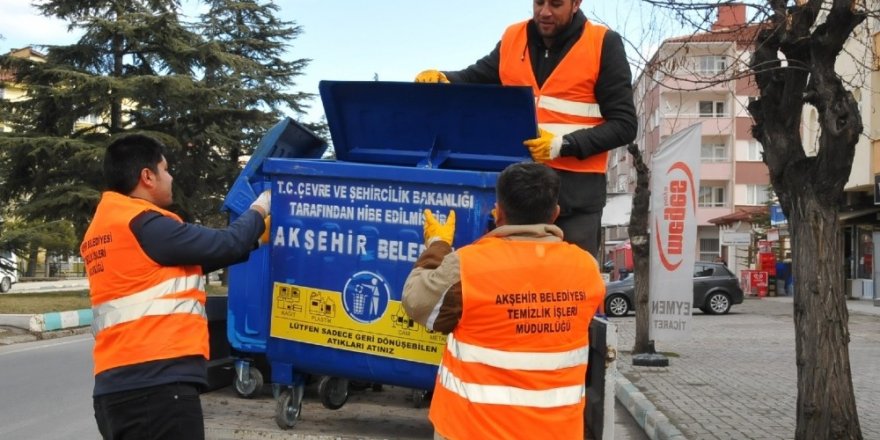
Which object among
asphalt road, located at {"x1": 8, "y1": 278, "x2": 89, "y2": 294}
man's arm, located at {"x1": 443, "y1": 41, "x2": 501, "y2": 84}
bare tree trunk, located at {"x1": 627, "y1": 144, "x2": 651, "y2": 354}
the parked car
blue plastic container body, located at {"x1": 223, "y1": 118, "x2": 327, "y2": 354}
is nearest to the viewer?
blue plastic container body, located at {"x1": 223, "y1": 118, "x2": 327, "y2": 354}

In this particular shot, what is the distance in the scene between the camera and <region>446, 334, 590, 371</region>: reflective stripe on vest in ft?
8.77

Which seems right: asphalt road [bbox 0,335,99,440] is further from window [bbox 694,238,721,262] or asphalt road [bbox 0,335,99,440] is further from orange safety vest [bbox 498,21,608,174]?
window [bbox 694,238,721,262]

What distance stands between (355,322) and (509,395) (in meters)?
0.84

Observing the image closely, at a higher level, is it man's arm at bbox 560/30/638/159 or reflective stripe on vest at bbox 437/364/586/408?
man's arm at bbox 560/30/638/159

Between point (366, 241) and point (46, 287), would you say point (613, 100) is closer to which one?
point (366, 241)

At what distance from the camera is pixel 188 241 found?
3098 mm

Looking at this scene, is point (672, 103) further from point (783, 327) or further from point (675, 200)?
point (675, 200)

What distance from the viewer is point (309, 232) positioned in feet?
11.1

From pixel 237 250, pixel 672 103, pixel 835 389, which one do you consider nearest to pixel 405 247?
pixel 237 250

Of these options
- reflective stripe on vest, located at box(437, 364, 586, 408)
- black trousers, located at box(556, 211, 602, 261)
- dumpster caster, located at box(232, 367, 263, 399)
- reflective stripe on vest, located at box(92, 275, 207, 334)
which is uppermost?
black trousers, located at box(556, 211, 602, 261)

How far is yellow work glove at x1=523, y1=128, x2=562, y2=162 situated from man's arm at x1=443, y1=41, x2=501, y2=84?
0.63 metres

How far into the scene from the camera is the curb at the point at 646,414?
23.0ft

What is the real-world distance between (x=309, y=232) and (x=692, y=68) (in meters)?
5.77

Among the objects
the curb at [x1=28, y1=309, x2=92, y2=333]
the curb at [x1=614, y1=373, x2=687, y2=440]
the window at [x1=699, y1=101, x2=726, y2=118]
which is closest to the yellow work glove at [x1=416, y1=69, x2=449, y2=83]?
the curb at [x1=614, y1=373, x2=687, y2=440]
